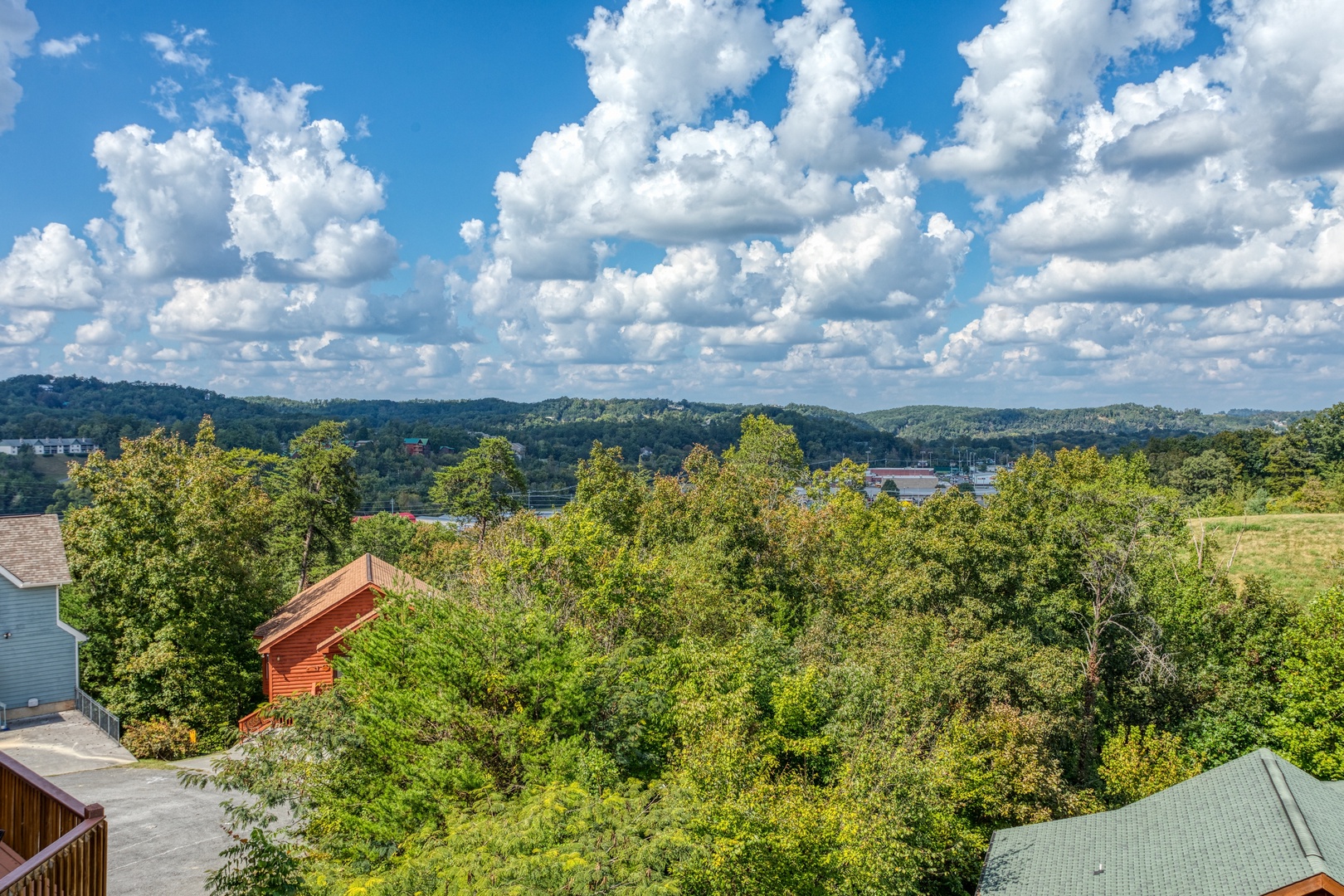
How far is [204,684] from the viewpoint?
27.9 metres

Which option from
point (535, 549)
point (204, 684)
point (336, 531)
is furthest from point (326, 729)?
point (336, 531)

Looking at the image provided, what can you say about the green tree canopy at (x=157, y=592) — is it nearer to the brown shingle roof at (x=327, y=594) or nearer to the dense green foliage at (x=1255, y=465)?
the brown shingle roof at (x=327, y=594)

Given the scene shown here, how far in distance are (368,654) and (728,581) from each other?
689 inches

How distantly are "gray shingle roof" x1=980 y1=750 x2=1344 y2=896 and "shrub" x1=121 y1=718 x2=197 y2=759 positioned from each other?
23.6 m

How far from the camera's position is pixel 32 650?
2680cm

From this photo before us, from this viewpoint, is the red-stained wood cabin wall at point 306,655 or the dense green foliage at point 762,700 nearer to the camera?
the dense green foliage at point 762,700

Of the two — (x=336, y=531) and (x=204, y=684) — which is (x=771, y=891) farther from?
(x=336, y=531)

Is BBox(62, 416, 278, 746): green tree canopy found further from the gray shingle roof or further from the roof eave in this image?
the gray shingle roof

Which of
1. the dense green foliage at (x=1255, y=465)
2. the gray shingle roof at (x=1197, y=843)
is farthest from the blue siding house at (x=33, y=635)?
the dense green foliage at (x=1255, y=465)

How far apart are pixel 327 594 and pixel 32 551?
9719 mm

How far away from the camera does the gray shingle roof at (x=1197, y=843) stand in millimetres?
13891

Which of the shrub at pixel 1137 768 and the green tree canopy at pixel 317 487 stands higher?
the green tree canopy at pixel 317 487

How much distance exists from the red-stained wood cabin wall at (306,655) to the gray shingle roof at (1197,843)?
22.3 metres

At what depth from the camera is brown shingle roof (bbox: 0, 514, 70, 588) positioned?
2689cm
